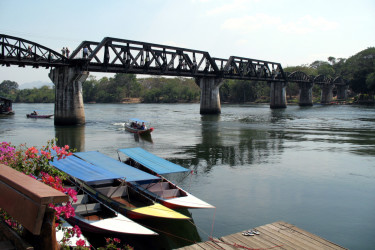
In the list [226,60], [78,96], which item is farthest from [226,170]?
[226,60]

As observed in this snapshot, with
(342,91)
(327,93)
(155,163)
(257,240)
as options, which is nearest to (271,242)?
(257,240)

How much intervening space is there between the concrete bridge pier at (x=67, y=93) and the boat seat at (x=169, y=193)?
43315 millimetres

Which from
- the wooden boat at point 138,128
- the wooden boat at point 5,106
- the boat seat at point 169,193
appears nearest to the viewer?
the boat seat at point 169,193

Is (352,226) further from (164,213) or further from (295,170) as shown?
(295,170)

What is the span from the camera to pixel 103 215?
14391mm

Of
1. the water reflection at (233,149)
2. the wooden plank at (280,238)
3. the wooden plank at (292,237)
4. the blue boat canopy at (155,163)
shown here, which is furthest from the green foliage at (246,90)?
the wooden plank at (280,238)

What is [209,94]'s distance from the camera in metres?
89.8

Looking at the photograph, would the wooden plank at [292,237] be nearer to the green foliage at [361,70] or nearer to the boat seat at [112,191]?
the boat seat at [112,191]

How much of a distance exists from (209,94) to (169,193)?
242 feet

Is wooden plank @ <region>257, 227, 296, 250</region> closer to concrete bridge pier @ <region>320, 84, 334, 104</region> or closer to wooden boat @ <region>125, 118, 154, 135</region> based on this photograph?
wooden boat @ <region>125, 118, 154, 135</region>

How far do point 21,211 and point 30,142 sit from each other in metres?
37.5

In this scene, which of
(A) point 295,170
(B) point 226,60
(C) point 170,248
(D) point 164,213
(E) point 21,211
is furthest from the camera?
(B) point 226,60

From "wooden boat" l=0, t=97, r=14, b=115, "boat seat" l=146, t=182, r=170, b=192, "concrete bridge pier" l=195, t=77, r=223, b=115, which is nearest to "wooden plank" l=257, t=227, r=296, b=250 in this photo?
"boat seat" l=146, t=182, r=170, b=192

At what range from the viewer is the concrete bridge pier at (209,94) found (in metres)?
88.9
